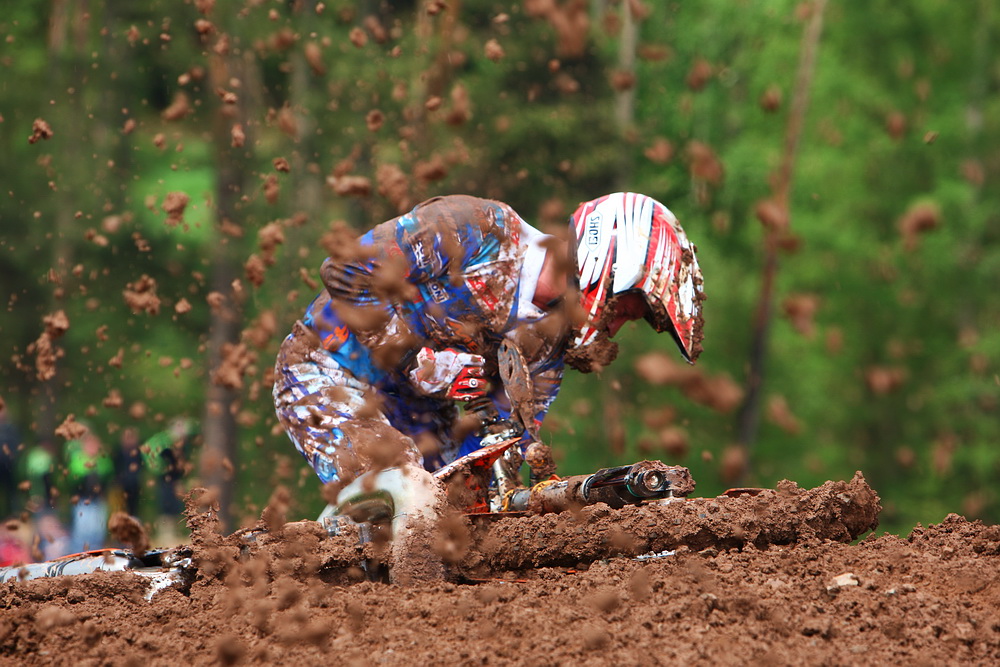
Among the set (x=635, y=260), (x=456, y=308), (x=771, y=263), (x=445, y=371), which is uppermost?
(x=771, y=263)

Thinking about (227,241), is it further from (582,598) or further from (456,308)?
(582,598)

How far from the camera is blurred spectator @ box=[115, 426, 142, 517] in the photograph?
11492 mm

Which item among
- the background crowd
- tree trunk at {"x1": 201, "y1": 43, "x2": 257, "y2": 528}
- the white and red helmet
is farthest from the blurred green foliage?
the white and red helmet

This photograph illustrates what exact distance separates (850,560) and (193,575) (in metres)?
2.27

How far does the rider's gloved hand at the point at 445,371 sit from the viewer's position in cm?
462

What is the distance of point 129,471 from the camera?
40.0 feet

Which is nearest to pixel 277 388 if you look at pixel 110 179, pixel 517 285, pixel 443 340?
pixel 443 340

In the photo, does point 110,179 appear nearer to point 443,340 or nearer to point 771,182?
point 771,182

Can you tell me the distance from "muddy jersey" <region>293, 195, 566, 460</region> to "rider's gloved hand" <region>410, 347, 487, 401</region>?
0.12 ft

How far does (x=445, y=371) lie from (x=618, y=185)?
1349cm

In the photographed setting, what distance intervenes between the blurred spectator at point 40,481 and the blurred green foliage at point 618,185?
10.4ft

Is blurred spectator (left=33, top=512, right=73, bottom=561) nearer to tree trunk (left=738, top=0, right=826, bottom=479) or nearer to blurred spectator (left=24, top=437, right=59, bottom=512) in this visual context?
blurred spectator (left=24, top=437, right=59, bottom=512)

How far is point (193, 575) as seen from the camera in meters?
4.26

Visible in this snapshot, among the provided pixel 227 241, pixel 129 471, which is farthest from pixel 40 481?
pixel 227 241
